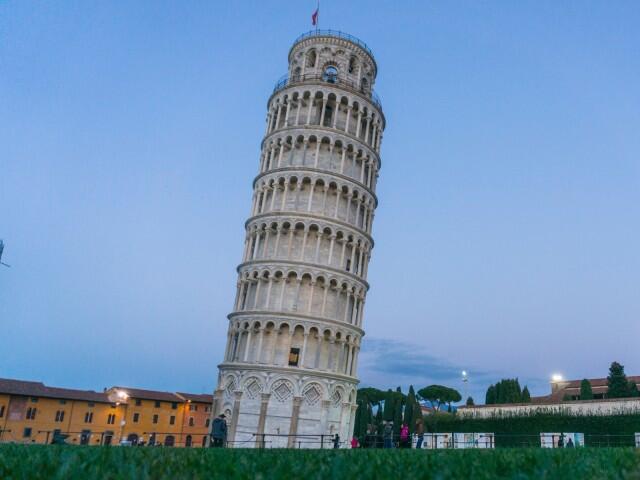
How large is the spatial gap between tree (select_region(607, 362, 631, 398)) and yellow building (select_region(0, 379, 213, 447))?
48740 mm

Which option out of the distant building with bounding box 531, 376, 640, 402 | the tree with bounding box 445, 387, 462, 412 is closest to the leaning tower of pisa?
the distant building with bounding box 531, 376, 640, 402

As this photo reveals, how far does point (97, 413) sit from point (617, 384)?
6699 centimetres

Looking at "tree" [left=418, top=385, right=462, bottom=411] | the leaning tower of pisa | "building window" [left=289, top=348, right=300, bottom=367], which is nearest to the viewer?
the leaning tower of pisa

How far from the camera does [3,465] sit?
4.27 meters

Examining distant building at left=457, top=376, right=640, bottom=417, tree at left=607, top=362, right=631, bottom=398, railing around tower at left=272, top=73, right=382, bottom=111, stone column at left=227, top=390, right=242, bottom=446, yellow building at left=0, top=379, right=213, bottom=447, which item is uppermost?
railing around tower at left=272, top=73, right=382, bottom=111

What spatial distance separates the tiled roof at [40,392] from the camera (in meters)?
65.4

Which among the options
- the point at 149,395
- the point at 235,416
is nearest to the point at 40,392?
the point at 149,395

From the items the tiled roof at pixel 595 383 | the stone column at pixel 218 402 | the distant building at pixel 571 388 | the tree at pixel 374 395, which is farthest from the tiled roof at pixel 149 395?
the tiled roof at pixel 595 383

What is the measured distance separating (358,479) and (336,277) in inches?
1486

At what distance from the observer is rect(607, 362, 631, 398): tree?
5309 centimetres

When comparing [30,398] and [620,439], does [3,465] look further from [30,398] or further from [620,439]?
[30,398]

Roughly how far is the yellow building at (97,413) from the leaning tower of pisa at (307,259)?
99.3ft

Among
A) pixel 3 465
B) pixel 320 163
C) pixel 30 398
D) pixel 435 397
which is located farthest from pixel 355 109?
pixel 435 397

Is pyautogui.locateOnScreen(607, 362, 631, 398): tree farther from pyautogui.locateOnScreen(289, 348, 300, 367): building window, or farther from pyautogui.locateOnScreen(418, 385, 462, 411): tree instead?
pyautogui.locateOnScreen(418, 385, 462, 411): tree
